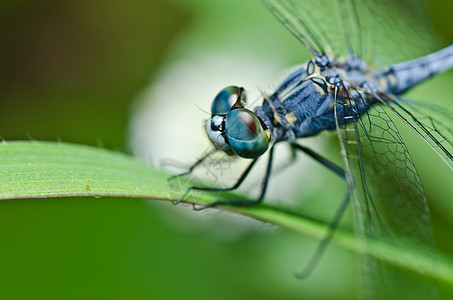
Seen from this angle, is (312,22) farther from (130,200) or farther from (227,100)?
(130,200)

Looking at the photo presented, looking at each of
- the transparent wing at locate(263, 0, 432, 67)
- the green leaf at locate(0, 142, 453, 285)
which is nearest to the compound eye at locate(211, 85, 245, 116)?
the green leaf at locate(0, 142, 453, 285)

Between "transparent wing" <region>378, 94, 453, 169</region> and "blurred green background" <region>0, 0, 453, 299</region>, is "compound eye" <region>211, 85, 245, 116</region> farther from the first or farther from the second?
"transparent wing" <region>378, 94, 453, 169</region>

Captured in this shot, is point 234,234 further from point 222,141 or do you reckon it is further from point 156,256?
point 222,141

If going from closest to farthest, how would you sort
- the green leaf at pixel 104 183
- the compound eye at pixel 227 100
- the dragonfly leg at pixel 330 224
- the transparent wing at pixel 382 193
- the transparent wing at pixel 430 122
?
1. the green leaf at pixel 104 183
2. the transparent wing at pixel 382 193
3. the compound eye at pixel 227 100
4. the transparent wing at pixel 430 122
5. the dragonfly leg at pixel 330 224

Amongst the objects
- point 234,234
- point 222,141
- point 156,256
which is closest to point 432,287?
point 222,141

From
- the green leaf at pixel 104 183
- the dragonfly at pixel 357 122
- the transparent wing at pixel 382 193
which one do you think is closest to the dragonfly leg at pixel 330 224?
the dragonfly at pixel 357 122

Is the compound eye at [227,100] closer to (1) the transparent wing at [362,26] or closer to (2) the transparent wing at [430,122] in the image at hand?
(1) the transparent wing at [362,26]
